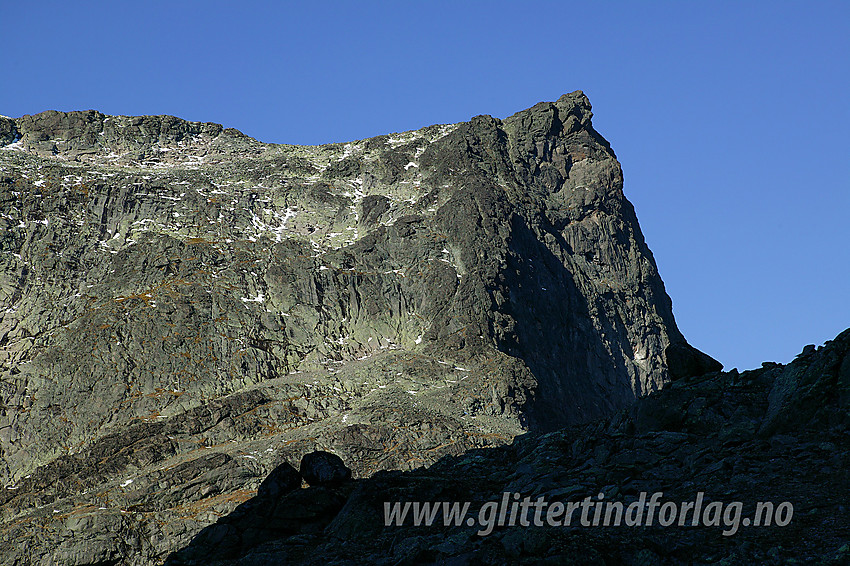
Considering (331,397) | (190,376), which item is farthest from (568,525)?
(190,376)

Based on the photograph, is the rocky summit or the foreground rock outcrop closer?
the foreground rock outcrop

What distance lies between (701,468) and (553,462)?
5.83m

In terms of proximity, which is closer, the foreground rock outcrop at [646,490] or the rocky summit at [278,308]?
the foreground rock outcrop at [646,490]

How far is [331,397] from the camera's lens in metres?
92.1

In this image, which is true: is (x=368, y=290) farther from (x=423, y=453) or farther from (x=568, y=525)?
(x=568, y=525)

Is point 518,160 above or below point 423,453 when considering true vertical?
above

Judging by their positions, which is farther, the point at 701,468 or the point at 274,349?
the point at 274,349

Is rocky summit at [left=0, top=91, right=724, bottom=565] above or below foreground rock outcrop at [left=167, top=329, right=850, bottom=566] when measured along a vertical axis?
above

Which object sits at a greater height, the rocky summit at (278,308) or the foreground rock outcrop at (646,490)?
the rocky summit at (278,308)

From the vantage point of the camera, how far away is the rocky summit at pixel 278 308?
80562 mm

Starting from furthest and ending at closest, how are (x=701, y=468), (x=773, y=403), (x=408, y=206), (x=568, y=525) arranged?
1. (x=408, y=206)
2. (x=773, y=403)
3. (x=701, y=468)
4. (x=568, y=525)

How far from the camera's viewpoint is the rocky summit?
80.6 meters

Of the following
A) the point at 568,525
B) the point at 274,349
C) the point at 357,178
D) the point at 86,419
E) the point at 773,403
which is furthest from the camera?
the point at 357,178

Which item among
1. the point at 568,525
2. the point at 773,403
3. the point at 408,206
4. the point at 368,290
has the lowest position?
the point at 568,525
